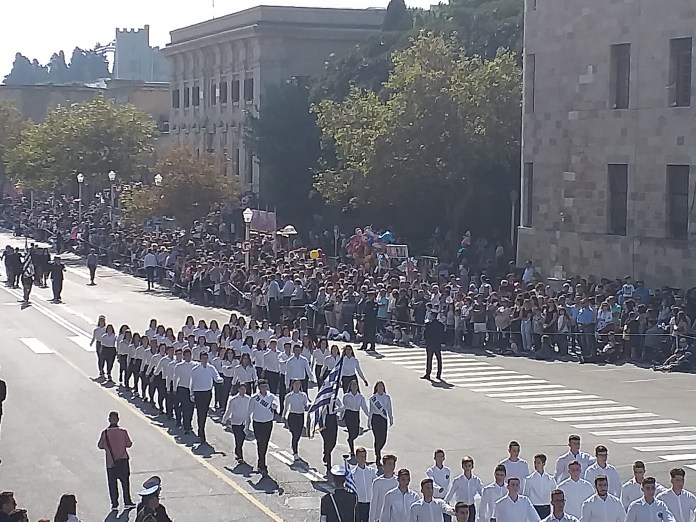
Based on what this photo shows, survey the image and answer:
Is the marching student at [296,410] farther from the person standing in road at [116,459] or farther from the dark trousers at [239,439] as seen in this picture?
the person standing in road at [116,459]

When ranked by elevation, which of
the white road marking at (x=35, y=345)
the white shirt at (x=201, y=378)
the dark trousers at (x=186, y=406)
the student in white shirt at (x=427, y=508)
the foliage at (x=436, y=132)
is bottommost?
the white road marking at (x=35, y=345)

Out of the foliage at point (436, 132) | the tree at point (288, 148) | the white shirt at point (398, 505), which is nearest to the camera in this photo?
the white shirt at point (398, 505)

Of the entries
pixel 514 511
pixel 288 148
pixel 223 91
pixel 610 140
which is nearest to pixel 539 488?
pixel 514 511

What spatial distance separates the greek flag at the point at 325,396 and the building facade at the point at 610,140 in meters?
19.4

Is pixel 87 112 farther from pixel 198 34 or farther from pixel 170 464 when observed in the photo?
pixel 170 464

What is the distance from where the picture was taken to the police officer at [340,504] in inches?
562

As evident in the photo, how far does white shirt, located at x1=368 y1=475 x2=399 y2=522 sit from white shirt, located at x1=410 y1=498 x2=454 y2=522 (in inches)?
28.3

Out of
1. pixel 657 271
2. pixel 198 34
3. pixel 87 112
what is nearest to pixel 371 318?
pixel 657 271

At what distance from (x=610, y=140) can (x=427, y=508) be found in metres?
30.4

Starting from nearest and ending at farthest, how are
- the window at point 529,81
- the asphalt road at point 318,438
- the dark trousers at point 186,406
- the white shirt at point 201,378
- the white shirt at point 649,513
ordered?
1. the white shirt at point 649,513
2. the asphalt road at point 318,438
3. the white shirt at point 201,378
4. the dark trousers at point 186,406
5. the window at point 529,81

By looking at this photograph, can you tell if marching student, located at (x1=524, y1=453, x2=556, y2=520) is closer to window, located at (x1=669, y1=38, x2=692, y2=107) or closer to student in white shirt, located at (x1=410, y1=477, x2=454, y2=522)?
student in white shirt, located at (x1=410, y1=477, x2=454, y2=522)

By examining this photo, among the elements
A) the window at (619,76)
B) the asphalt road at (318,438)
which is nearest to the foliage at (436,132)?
the window at (619,76)

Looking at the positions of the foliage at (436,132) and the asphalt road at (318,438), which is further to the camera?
the foliage at (436,132)

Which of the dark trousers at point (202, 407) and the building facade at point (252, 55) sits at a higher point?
the building facade at point (252, 55)
